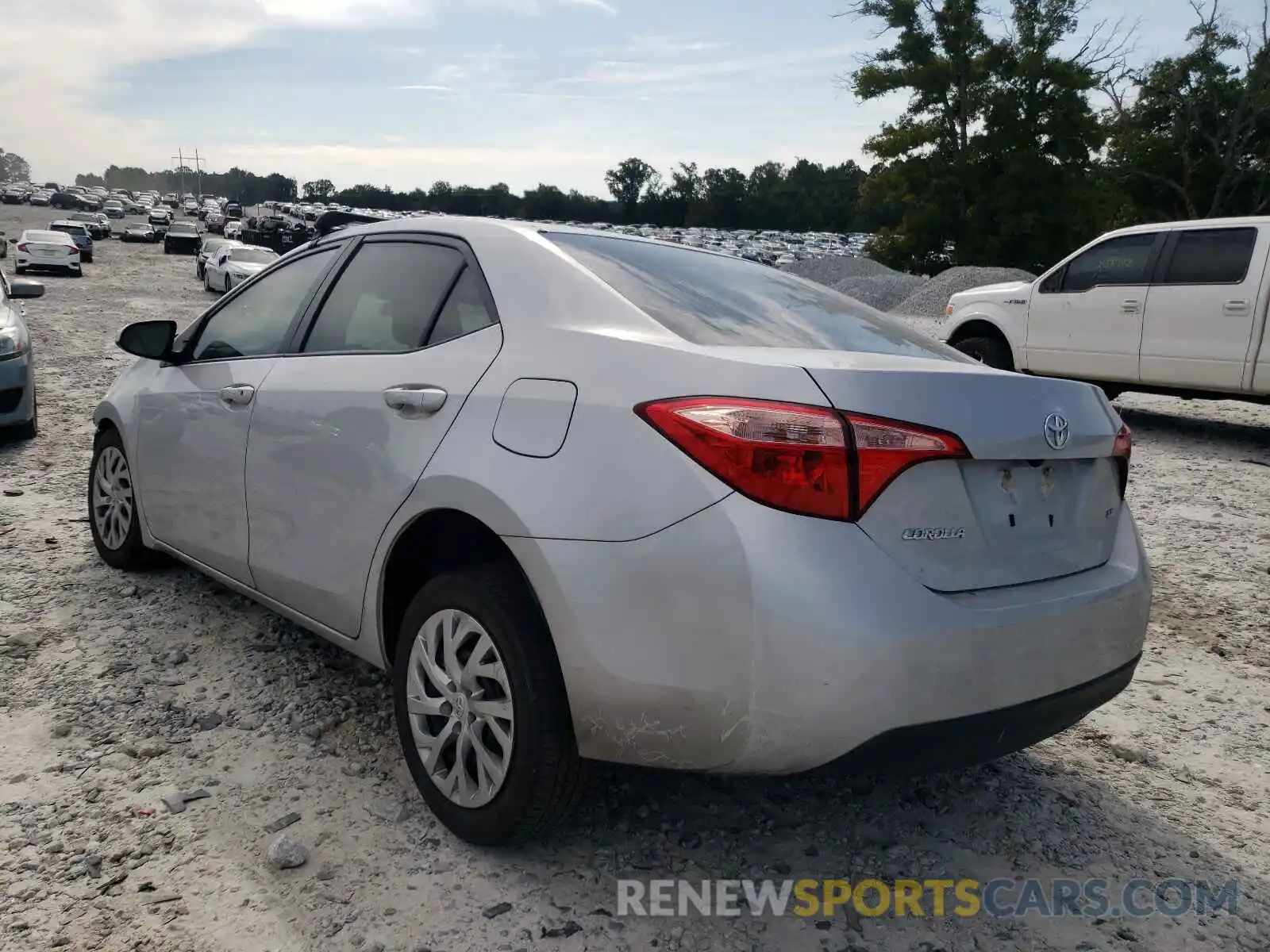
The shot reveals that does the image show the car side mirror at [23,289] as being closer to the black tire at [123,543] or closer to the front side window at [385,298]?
the black tire at [123,543]

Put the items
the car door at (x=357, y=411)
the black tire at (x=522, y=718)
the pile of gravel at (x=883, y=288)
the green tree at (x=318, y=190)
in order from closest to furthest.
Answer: the black tire at (x=522, y=718), the car door at (x=357, y=411), the pile of gravel at (x=883, y=288), the green tree at (x=318, y=190)

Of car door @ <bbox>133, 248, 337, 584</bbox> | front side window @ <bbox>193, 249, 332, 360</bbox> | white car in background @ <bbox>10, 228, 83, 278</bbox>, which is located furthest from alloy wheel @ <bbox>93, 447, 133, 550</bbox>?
white car in background @ <bbox>10, 228, 83, 278</bbox>

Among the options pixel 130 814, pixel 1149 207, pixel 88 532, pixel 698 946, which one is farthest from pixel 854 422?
pixel 1149 207

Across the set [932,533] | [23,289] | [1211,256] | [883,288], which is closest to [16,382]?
[23,289]

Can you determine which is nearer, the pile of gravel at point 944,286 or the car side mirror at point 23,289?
the car side mirror at point 23,289

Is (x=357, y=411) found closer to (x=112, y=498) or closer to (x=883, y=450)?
(x=883, y=450)

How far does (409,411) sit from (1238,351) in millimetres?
8463

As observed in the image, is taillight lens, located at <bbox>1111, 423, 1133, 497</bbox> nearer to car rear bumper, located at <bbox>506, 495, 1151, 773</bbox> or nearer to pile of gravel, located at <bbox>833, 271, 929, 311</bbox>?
car rear bumper, located at <bbox>506, 495, 1151, 773</bbox>

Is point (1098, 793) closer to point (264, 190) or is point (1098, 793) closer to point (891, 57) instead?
point (891, 57)

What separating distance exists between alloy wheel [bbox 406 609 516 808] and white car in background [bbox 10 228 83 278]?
101ft

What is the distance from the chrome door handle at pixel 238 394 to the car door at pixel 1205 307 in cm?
848

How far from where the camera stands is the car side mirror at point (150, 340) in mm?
4082

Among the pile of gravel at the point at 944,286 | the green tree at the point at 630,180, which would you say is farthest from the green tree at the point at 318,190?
the pile of gravel at the point at 944,286

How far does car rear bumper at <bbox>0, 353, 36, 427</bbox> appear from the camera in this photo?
7.06 metres
